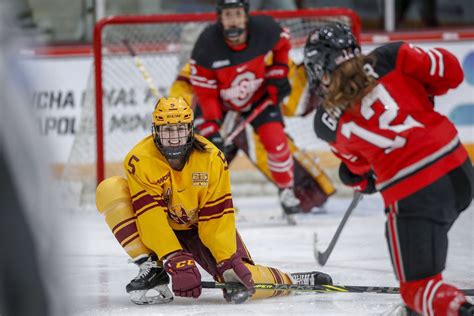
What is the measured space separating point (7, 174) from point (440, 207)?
130cm

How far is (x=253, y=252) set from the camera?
4.32 m

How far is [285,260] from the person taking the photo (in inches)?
159

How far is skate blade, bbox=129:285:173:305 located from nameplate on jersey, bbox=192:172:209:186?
0.32m

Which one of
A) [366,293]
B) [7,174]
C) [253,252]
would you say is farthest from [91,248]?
[7,174]

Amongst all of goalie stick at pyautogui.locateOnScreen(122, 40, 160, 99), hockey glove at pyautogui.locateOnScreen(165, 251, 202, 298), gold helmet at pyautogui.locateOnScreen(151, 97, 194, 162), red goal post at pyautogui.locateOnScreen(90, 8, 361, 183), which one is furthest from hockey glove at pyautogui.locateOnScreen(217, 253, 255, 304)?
goalie stick at pyautogui.locateOnScreen(122, 40, 160, 99)

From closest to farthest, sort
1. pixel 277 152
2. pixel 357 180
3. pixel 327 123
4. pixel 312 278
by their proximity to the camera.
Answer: pixel 327 123, pixel 357 180, pixel 312 278, pixel 277 152

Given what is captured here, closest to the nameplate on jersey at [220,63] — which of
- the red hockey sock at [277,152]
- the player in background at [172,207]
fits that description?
the red hockey sock at [277,152]

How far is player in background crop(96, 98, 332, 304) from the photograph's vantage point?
3.04 metres

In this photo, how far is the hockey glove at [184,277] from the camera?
2.93 meters

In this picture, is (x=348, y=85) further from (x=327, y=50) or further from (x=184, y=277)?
(x=184, y=277)

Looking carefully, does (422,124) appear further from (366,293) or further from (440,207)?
(366,293)

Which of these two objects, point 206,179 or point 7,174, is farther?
point 206,179

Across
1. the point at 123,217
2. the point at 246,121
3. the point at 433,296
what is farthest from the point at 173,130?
the point at 246,121

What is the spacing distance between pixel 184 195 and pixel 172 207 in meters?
0.06
